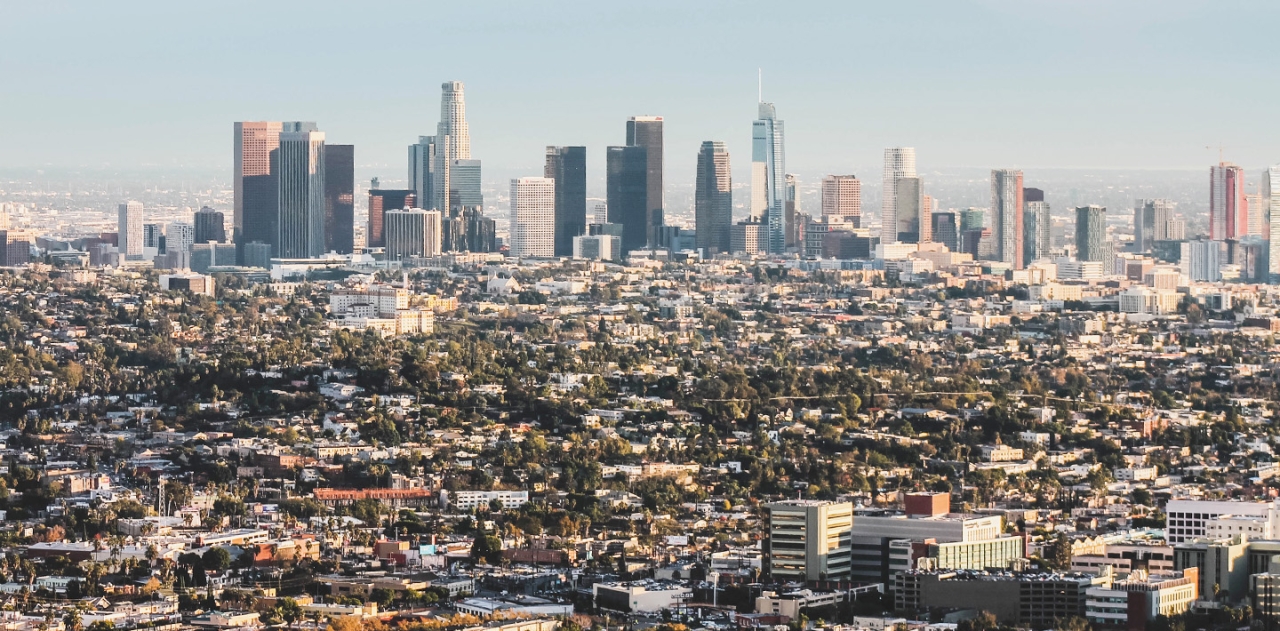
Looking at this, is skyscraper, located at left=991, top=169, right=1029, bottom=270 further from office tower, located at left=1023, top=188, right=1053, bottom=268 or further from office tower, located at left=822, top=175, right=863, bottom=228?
office tower, located at left=822, top=175, right=863, bottom=228

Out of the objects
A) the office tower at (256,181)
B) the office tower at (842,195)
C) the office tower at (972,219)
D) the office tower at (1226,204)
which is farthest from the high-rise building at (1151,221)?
the office tower at (256,181)

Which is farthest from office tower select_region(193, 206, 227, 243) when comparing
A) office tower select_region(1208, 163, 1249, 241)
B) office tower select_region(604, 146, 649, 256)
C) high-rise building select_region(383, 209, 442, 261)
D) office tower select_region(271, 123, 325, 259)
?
office tower select_region(1208, 163, 1249, 241)

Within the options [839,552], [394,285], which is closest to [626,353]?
[394,285]

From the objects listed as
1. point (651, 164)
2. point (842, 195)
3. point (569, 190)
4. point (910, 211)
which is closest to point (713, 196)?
point (651, 164)

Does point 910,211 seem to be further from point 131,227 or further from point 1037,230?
point 131,227

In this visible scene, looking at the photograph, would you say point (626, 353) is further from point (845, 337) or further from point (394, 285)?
point (394, 285)

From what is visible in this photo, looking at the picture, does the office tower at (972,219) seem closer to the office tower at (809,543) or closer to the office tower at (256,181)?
the office tower at (256,181)
